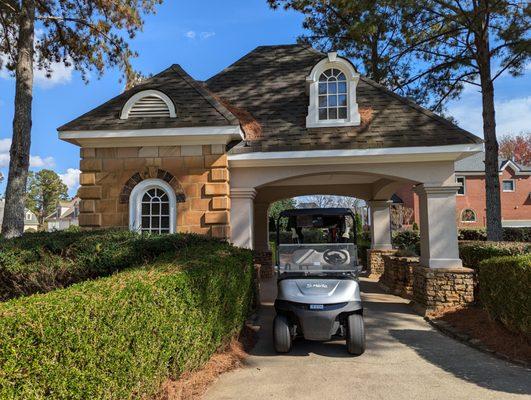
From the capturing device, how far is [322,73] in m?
10.5

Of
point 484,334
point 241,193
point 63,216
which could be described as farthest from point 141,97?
point 63,216

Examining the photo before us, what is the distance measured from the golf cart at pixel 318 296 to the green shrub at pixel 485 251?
3948mm

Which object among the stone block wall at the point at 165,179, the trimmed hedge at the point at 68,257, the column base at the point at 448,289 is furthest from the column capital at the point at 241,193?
the column base at the point at 448,289

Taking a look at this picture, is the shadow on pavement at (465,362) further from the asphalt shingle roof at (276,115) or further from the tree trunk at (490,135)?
the tree trunk at (490,135)

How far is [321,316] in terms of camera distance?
19.2ft

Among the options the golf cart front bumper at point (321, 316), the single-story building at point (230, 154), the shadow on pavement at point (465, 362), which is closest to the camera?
the shadow on pavement at point (465, 362)

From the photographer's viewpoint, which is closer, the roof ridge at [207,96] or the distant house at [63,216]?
the roof ridge at [207,96]

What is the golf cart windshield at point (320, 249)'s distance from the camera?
6676mm

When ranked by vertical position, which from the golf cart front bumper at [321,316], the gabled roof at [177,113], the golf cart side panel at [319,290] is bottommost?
the golf cart front bumper at [321,316]

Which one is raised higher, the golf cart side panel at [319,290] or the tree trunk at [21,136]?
the tree trunk at [21,136]

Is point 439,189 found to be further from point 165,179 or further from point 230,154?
point 165,179

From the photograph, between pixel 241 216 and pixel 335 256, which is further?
pixel 241 216

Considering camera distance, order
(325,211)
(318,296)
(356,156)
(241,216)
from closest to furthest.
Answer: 1. (318,296)
2. (325,211)
3. (356,156)
4. (241,216)

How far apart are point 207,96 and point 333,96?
3.11m
